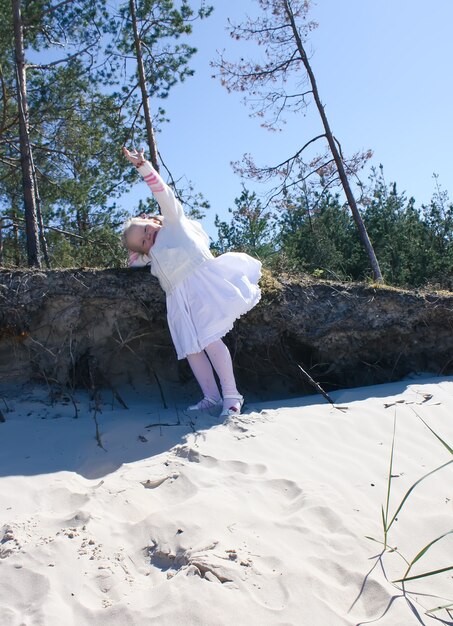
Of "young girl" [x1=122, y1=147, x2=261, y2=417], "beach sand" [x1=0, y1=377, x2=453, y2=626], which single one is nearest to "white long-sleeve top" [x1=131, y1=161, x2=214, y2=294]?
"young girl" [x1=122, y1=147, x2=261, y2=417]

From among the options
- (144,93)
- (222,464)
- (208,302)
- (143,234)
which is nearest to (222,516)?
(222,464)

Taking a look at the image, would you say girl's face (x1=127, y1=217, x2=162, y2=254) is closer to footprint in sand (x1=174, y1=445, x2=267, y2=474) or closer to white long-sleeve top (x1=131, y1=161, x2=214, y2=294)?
white long-sleeve top (x1=131, y1=161, x2=214, y2=294)

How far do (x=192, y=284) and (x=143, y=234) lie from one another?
600mm

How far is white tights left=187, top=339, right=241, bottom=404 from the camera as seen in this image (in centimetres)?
422

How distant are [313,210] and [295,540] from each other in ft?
24.5

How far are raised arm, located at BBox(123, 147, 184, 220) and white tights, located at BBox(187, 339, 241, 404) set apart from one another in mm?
1023

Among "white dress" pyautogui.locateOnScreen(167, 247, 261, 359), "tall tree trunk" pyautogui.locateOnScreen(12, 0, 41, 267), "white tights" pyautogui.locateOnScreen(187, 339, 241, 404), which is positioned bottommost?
"white tights" pyautogui.locateOnScreen(187, 339, 241, 404)

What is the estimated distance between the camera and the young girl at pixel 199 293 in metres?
4.20

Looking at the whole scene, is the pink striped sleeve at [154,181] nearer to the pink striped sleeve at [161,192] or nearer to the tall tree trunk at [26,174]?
the pink striped sleeve at [161,192]

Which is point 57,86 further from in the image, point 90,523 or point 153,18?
point 90,523

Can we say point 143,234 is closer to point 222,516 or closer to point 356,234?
point 222,516

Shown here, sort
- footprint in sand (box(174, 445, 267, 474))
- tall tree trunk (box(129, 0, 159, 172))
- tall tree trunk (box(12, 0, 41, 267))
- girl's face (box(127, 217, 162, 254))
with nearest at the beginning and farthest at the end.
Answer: footprint in sand (box(174, 445, 267, 474))
girl's face (box(127, 217, 162, 254))
tall tree trunk (box(12, 0, 41, 267))
tall tree trunk (box(129, 0, 159, 172))

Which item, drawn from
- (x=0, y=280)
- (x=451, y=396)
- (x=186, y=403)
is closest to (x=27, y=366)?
(x=0, y=280)

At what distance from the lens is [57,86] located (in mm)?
10148
